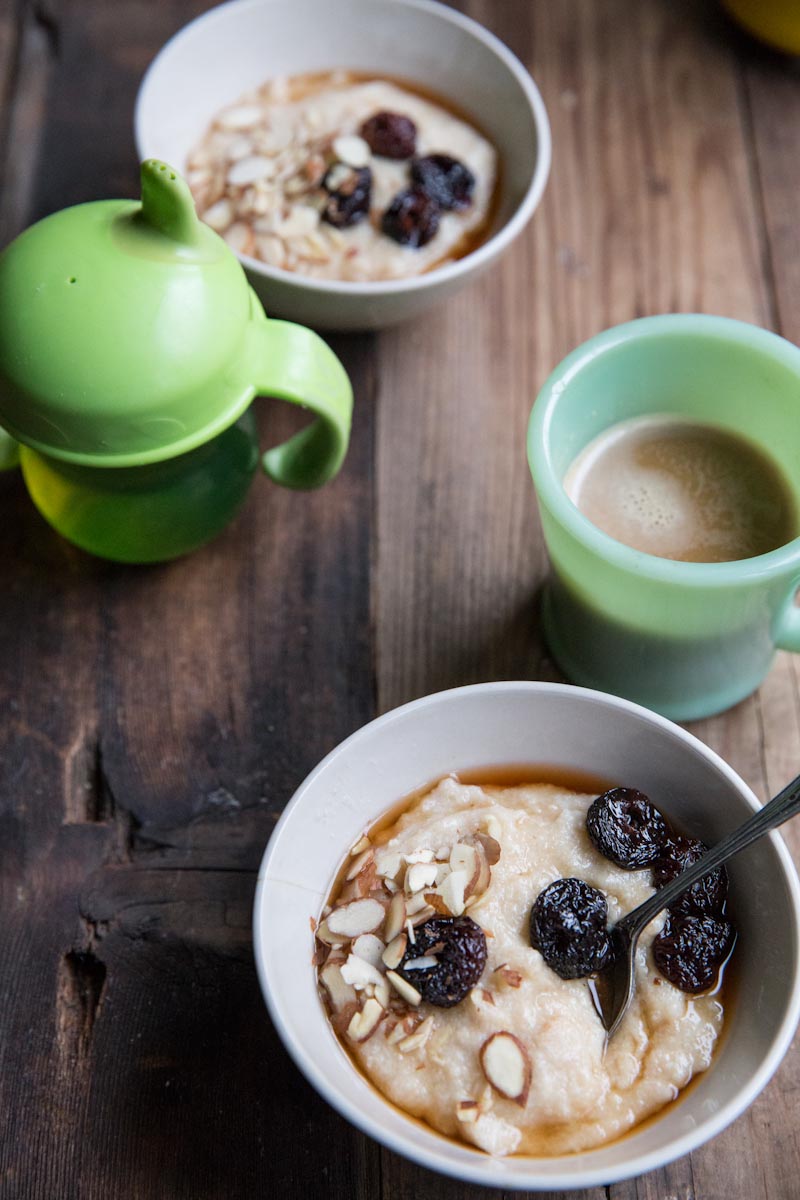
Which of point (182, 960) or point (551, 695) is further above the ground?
point (551, 695)

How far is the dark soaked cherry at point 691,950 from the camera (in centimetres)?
103

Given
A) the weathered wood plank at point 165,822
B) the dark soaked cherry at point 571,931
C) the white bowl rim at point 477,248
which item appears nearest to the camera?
the dark soaked cherry at point 571,931

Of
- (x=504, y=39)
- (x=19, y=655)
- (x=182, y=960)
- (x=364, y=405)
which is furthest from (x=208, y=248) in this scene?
(x=504, y=39)

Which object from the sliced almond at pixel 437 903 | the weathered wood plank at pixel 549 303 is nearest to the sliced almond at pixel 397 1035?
the sliced almond at pixel 437 903

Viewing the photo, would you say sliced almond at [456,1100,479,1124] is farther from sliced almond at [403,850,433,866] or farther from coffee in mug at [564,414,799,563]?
coffee in mug at [564,414,799,563]

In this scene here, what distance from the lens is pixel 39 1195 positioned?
1104 mm

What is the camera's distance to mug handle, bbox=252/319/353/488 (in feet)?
3.93

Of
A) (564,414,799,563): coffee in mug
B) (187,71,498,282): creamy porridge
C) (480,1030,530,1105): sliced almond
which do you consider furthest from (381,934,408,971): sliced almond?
(187,71,498,282): creamy porridge

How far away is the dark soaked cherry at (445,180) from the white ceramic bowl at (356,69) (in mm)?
58

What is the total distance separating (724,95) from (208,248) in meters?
0.95

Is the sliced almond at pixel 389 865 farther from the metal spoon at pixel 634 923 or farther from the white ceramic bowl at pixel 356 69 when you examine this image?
the white ceramic bowl at pixel 356 69

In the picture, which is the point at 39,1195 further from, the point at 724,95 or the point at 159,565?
the point at 724,95

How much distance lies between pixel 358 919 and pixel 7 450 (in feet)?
2.11

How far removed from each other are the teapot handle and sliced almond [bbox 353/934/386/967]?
652 mm
